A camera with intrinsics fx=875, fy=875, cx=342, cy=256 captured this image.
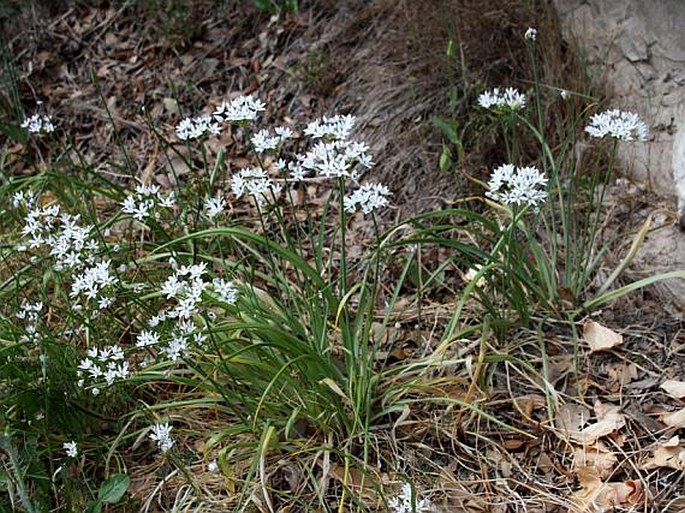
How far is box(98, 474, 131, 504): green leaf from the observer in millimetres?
2373

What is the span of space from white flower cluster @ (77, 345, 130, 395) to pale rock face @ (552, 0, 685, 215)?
1972 mm

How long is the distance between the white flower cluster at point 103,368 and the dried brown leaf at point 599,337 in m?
1.41

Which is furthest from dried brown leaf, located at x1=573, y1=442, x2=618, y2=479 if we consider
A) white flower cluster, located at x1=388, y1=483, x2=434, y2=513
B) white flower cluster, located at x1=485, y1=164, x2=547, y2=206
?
white flower cluster, located at x1=485, y1=164, x2=547, y2=206

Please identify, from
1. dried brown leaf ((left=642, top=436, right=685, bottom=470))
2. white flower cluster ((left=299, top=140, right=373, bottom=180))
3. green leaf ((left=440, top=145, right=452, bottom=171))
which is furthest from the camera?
green leaf ((left=440, top=145, right=452, bottom=171))

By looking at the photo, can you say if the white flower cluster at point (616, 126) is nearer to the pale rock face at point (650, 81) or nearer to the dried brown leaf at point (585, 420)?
the pale rock face at point (650, 81)

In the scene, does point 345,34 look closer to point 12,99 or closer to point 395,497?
point 12,99

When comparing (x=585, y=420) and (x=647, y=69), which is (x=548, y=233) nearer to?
(x=585, y=420)

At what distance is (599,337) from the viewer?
2.73m

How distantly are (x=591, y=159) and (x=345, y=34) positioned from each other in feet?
4.64

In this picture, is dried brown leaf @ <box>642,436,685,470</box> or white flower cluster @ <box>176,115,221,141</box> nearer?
Result: dried brown leaf @ <box>642,436,685,470</box>

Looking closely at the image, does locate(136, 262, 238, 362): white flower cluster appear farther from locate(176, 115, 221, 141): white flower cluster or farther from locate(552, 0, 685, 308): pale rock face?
locate(552, 0, 685, 308): pale rock face

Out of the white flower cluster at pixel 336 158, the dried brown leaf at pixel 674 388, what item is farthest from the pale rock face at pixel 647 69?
the white flower cluster at pixel 336 158

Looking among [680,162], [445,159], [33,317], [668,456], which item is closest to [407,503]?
[668,456]

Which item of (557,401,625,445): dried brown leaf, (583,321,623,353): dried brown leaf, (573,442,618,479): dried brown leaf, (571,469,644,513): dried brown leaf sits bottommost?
(571,469,644,513): dried brown leaf
